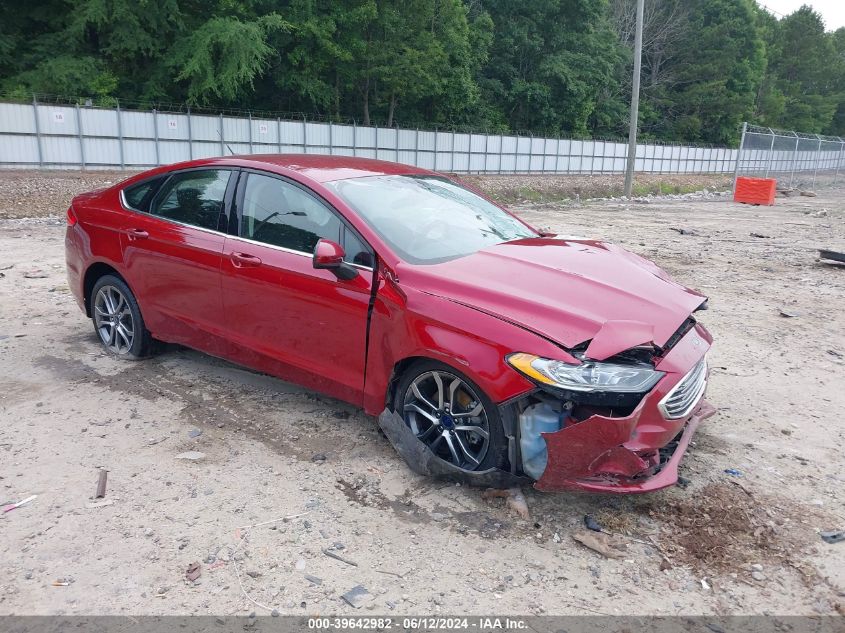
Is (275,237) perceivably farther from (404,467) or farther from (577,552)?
(577,552)

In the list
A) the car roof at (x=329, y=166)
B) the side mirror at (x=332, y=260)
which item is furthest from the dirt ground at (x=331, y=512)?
the car roof at (x=329, y=166)

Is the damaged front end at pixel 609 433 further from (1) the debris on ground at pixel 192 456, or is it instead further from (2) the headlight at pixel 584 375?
(1) the debris on ground at pixel 192 456

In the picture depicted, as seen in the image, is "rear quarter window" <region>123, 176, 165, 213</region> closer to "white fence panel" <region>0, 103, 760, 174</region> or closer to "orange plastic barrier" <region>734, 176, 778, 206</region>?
"white fence panel" <region>0, 103, 760, 174</region>

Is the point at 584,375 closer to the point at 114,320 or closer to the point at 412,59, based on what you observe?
the point at 114,320

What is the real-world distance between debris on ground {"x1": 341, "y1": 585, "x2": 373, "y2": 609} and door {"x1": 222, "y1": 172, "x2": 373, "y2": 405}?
1284 mm

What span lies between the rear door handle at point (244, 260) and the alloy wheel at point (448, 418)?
138cm

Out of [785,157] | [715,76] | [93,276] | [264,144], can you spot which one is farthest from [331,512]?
[715,76]

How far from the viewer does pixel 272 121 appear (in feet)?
98.3

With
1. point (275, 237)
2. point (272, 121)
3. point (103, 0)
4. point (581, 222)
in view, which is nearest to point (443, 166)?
point (272, 121)

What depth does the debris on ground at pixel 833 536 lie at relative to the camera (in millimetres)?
3337

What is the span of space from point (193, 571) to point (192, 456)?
1111 mm

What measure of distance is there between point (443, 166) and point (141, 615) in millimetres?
35395

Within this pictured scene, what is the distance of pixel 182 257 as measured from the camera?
4.86 m

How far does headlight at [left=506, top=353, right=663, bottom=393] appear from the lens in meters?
3.16
